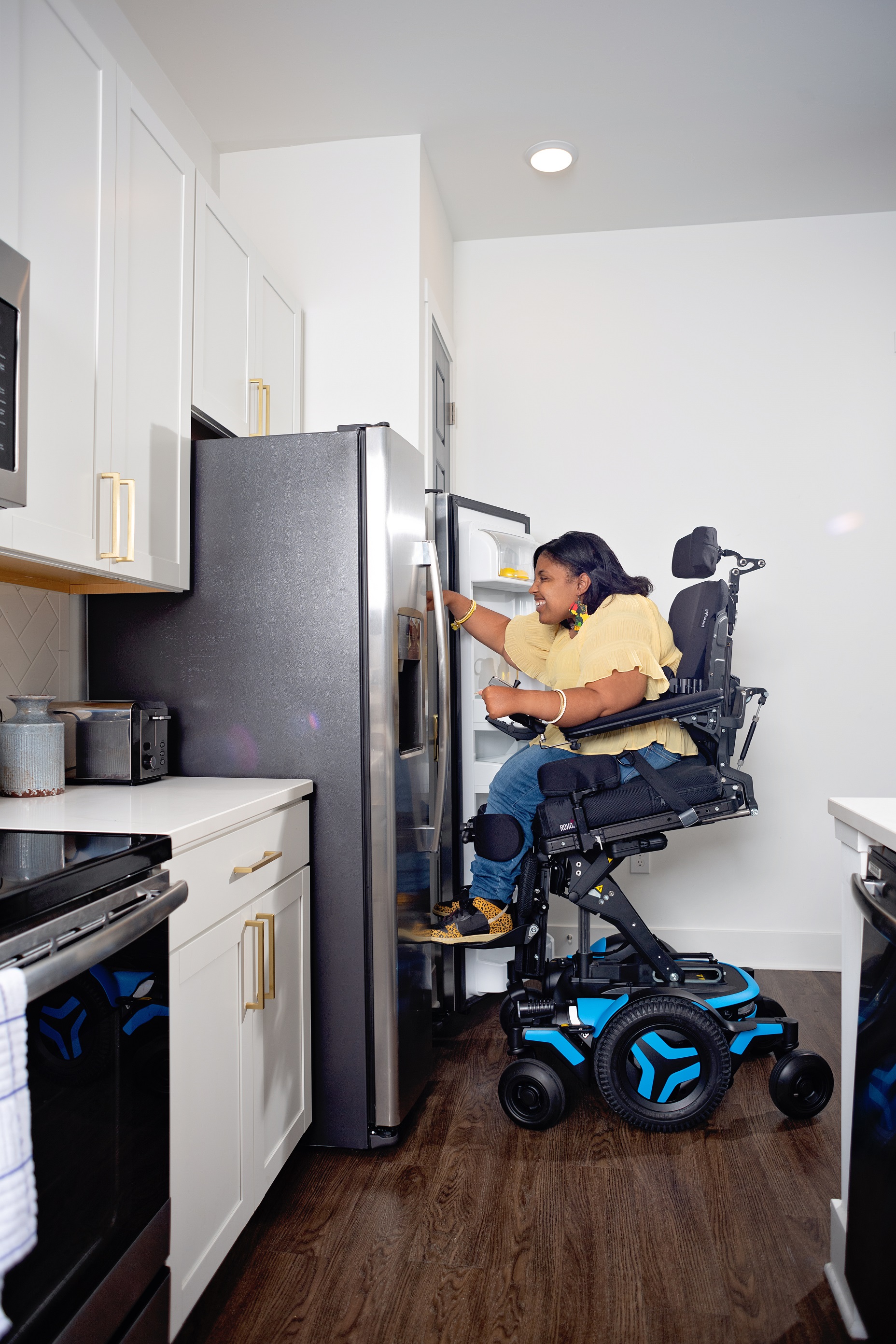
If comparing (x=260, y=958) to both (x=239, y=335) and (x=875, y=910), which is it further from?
(x=239, y=335)

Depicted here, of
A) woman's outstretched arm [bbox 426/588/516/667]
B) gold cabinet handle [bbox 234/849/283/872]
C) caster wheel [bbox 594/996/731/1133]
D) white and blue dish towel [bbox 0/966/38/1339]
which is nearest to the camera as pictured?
white and blue dish towel [bbox 0/966/38/1339]

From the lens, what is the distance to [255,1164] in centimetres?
159

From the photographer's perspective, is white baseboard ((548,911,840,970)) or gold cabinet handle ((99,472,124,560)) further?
white baseboard ((548,911,840,970))

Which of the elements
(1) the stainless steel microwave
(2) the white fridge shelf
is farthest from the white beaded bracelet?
(1) the stainless steel microwave

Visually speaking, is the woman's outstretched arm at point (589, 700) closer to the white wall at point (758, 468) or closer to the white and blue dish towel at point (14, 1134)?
the white wall at point (758, 468)

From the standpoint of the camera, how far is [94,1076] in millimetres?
1024

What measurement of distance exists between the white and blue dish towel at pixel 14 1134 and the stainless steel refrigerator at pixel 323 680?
44.1 inches

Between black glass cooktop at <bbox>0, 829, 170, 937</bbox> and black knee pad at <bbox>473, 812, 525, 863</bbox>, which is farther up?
black glass cooktop at <bbox>0, 829, 170, 937</bbox>

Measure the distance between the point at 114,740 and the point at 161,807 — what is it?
1.25 feet

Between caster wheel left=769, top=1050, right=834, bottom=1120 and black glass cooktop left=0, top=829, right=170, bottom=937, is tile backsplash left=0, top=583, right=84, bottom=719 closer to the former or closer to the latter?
black glass cooktop left=0, top=829, right=170, bottom=937

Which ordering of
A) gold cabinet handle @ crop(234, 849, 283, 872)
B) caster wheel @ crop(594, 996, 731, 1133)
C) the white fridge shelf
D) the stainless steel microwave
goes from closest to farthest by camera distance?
1. the stainless steel microwave
2. gold cabinet handle @ crop(234, 849, 283, 872)
3. caster wheel @ crop(594, 996, 731, 1133)
4. the white fridge shelf

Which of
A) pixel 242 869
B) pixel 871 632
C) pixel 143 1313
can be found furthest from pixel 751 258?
pixel 143 1313

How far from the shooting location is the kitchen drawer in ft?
4.37

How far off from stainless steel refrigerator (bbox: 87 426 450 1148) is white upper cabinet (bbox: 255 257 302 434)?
586 mm
